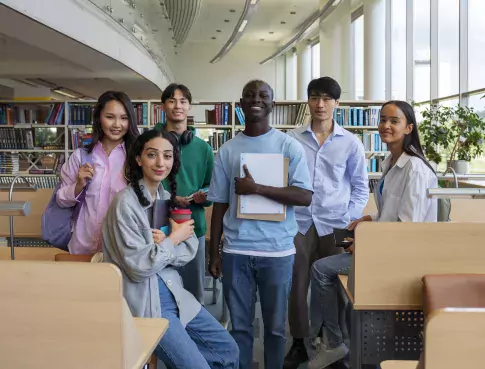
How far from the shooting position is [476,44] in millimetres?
7055

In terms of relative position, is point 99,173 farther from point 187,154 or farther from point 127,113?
point 187,154

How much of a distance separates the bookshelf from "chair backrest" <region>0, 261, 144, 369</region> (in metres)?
5.70

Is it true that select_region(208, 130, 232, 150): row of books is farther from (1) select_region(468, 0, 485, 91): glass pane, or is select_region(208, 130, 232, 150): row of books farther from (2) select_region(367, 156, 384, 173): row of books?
(1) select_region(468, 0, 485, 91): glass pane

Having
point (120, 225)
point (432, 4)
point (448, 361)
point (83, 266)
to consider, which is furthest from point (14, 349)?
point (432, 4)

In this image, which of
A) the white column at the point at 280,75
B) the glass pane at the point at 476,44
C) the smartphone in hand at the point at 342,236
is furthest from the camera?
the white column at the point at 280,75

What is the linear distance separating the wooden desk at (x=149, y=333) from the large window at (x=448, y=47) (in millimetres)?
6716

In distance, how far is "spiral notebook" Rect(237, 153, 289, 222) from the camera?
2.37 m

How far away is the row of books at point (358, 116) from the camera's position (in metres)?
7.18

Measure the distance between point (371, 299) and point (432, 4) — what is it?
740 cm

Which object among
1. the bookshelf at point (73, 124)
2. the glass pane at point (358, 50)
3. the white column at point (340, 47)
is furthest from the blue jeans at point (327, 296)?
the glass pane at point (358, 50)

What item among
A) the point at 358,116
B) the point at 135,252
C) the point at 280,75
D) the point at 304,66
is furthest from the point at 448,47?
the point at 280,75

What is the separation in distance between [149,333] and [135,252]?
0.31 meters

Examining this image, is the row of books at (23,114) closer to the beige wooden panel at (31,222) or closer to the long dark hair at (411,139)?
the beige wooden panel at (31,222)

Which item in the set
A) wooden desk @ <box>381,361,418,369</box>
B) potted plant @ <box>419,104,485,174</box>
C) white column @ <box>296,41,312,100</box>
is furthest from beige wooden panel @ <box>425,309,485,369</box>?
white column @ <box>296,41,312,100</box>
